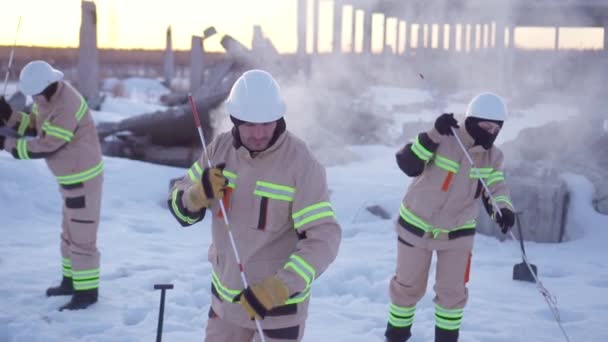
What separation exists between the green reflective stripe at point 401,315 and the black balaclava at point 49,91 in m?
2.74

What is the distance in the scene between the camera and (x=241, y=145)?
283 cm

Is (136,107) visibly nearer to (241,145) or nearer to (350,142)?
(350,142)

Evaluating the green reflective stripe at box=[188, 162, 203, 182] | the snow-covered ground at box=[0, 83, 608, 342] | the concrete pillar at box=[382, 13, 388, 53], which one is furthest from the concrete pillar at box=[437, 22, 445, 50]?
the green reflective stripe at box=[188, 162, 203, 182]

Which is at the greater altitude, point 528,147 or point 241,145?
point 241,145

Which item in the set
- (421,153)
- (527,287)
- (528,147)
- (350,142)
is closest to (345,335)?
(421,153)

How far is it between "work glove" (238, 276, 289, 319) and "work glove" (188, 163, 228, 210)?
373mm

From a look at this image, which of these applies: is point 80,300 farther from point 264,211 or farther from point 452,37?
point 452,37

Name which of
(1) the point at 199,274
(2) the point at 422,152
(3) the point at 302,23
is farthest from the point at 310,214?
(3) the point at 302,23

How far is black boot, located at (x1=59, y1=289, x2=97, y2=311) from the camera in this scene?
203 inches

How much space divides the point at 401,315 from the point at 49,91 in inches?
111

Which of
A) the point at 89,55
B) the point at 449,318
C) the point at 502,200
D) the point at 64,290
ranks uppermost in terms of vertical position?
the point at 502,200

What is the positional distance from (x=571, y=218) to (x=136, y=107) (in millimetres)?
15663

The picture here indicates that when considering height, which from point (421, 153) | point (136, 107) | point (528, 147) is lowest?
point (136, 107)

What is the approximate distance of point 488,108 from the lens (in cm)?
430
